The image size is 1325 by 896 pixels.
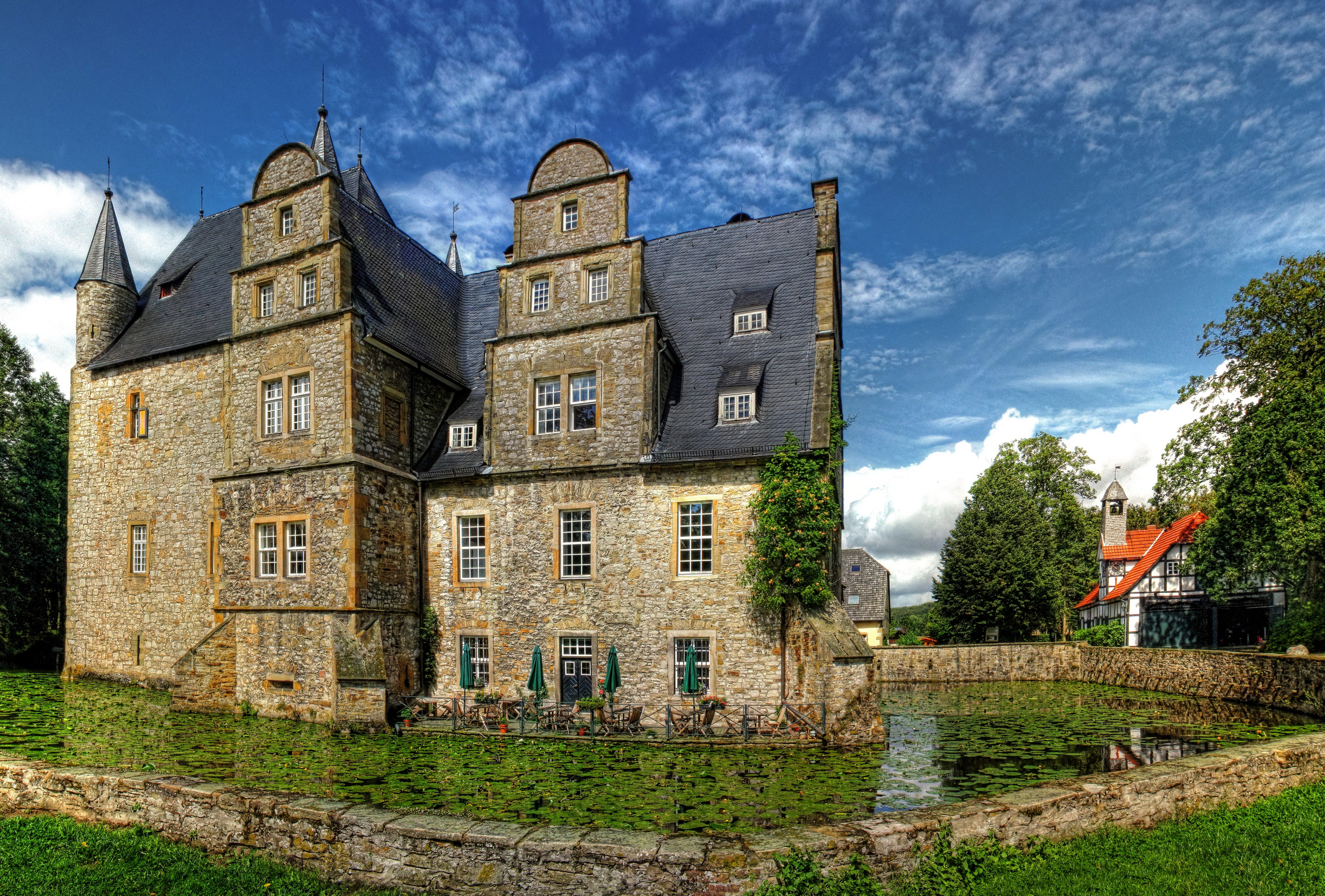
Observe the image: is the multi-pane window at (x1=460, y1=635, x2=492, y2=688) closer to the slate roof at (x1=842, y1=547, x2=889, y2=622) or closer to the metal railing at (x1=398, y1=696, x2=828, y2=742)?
the metal railing at (x1=398, y1=696, x2=828, y2=742)

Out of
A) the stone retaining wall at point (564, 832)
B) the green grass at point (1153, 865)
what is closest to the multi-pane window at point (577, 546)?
the stone retaining wall at point (564, 832)

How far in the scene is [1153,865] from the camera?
6.98 m

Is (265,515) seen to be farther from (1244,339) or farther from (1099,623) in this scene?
(1099,623)

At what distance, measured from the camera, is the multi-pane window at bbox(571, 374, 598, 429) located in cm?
1991

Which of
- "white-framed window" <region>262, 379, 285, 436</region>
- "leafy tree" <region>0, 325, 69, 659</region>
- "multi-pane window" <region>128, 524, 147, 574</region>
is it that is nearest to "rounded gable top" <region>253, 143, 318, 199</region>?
"white-framed window" <region>262, 379, 285, 436</region>

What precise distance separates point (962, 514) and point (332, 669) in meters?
34.7

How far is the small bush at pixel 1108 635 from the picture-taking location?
38406 mm

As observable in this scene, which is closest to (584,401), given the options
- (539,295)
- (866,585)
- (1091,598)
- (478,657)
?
(539,295)

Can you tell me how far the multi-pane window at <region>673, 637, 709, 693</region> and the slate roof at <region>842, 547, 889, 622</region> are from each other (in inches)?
1454

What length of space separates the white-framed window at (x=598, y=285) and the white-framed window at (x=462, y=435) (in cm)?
490

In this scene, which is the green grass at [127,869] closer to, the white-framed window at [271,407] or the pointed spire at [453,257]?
the white-framed window at [271,407]

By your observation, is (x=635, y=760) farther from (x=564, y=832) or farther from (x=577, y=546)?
(x=564, y=832)

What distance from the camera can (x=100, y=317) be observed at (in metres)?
27.4

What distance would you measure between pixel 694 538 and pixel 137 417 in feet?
63.9
